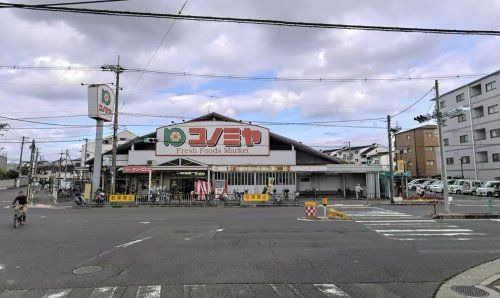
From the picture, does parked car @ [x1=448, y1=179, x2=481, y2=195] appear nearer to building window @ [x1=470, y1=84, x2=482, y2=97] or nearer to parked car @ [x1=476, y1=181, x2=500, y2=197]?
parked car @ [x1=476, y1=181, x2=500, y2=197]

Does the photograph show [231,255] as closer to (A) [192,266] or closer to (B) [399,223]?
(A) [192,266]

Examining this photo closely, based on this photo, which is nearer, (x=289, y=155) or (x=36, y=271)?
(x=36, y=271)

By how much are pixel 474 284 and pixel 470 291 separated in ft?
2.04

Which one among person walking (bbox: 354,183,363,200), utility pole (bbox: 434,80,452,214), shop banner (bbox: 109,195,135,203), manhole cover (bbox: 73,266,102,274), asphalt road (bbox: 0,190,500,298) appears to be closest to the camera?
asphalt road (bbox: 0,190,500,298)

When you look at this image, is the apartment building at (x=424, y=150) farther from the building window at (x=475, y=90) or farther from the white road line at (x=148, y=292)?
the white road line at (x=148, y=292)

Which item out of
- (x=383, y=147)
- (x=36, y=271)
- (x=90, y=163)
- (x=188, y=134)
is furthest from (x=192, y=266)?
(x=383, y=147)

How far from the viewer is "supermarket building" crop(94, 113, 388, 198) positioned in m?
39.1

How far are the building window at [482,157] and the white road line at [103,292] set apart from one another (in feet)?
193

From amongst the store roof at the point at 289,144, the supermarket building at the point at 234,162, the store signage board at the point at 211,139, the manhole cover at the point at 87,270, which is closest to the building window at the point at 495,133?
the supermarket building at the point at 234,162

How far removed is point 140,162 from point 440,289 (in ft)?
119

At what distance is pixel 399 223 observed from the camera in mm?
18906

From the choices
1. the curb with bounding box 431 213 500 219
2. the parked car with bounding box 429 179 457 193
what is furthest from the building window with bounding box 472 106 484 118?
the curb with bounding box 431 213 500 219

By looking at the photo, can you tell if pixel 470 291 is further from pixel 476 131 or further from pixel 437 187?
pixel 476 131

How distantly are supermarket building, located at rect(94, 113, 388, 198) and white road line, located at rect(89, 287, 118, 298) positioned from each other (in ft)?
100
